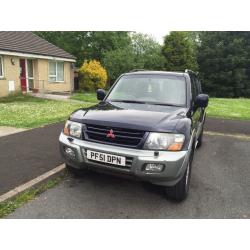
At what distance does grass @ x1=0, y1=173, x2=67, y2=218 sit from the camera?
3.60m

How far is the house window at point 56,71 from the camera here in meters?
21.6

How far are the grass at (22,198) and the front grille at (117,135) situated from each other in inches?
45.1

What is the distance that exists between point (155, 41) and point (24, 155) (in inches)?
1145

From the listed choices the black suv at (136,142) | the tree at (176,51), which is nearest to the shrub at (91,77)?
the tree at (176,51)

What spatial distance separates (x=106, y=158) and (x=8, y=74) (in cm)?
1576

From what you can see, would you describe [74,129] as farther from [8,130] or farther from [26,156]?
[8,130]

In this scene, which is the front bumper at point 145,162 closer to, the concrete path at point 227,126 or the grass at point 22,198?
the grass at point 22,198

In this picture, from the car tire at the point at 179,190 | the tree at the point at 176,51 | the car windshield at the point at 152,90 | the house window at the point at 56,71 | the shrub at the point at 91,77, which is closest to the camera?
the car tire at the point at 179,190

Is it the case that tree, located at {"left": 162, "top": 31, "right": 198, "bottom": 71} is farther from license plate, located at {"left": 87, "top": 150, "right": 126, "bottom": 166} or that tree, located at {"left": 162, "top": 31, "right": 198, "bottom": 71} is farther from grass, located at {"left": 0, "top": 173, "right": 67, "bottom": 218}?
license plate, located at {"left": 87, "top": 150, "right": 126, "bottom": 166}

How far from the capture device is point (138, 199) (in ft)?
13.5

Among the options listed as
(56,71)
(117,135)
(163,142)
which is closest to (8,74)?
(56,71)

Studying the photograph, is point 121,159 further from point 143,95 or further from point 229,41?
point 229,41

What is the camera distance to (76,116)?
4.23m

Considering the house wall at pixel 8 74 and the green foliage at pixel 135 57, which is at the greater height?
the green foliage at pixel 135 57
